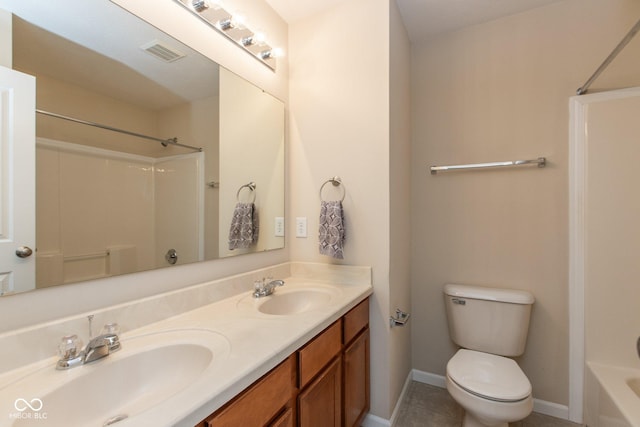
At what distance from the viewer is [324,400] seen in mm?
1104

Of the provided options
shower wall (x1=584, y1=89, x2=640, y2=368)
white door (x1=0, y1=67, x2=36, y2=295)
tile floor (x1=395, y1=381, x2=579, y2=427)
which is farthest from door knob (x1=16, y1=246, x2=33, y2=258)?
shower wall (x1=584, y1=89, x2=640, y2=368)

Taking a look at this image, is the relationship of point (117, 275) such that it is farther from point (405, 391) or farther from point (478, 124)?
point (478, 124)

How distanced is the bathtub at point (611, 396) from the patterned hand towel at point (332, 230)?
4.49 ft

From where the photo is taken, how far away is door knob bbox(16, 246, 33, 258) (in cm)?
75

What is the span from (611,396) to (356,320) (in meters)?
1.22

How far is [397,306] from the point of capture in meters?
1.68

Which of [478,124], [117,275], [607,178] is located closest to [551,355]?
[607,178]

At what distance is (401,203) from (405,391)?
129 cm

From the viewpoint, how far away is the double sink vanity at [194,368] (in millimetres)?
615

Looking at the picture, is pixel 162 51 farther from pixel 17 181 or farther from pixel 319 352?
pixel 319 352

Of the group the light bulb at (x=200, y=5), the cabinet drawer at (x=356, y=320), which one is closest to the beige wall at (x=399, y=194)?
the cabinet drawer at (x=356, y=320)

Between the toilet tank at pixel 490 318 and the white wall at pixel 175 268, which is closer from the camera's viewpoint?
the white wall at pixel 175 268

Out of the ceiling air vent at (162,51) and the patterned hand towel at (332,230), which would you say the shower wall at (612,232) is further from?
the ceiling air vent at (162,51)

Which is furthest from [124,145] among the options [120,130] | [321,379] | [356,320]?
[356,320]
